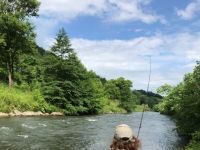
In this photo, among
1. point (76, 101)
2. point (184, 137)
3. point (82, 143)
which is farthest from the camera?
point (76, 101)

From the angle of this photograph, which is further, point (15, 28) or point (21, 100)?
point (15, 28)

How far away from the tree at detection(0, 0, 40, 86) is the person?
4608 centimetres

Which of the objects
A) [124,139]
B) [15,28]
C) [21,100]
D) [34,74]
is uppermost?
[15,28]

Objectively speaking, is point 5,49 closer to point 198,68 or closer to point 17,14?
point 17,14

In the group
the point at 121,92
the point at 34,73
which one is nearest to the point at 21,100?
the point at 34,73

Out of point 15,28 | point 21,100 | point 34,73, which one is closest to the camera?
point 21,100

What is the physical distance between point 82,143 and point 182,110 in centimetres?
655

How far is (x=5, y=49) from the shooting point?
53.5m

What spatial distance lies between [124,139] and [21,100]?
43.1 metres

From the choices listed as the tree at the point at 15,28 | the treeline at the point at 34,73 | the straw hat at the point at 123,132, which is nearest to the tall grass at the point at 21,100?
the treeline at the point at 34,73

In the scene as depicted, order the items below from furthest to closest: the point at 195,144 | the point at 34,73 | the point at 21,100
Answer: the point at 34,73 → the point at 21,100 → the point at 195,144

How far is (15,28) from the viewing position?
2034 inches

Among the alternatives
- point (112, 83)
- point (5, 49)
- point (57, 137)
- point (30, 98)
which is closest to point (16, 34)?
point (5, 49)

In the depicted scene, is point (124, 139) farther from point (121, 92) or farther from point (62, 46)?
point (121, 92)
